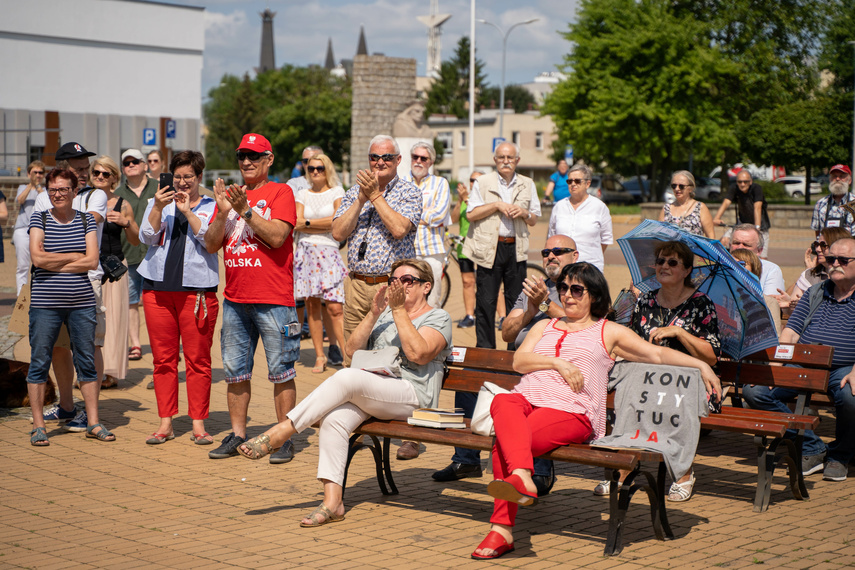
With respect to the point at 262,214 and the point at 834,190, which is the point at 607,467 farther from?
the point at 834,190

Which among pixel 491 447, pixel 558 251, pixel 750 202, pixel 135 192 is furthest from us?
pixel 750 202

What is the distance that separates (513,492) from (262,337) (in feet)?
8.46

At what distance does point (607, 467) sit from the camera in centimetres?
463

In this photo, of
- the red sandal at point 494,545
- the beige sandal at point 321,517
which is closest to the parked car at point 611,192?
the beige sandal at point 321,517

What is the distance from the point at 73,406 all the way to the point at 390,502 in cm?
330

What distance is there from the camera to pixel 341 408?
17.5ft

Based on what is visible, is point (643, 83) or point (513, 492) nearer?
point (513, 492)

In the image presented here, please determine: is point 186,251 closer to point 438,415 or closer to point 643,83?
point 438,415

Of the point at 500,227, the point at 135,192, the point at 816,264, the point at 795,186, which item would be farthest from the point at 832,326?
the point at 795,186

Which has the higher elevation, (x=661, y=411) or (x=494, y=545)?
(x=661, y=411)

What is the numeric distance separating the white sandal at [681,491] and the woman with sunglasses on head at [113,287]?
16.2 ft

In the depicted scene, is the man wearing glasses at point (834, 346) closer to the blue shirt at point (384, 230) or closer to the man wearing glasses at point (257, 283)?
the blue shirt at point (384, 230)

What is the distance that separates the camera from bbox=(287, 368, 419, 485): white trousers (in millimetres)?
5188

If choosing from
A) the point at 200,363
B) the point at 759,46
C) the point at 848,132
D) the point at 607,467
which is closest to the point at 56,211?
the point at 200,363
